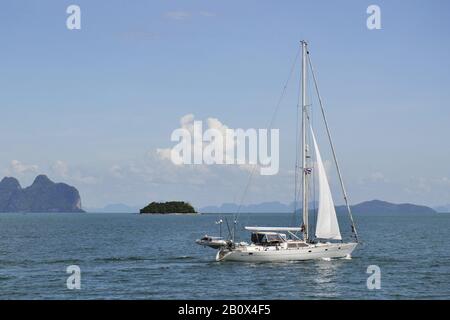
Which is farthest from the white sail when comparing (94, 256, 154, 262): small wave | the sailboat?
(94, 256, 154, 262): small wave

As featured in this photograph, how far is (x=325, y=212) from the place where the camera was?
69.4m

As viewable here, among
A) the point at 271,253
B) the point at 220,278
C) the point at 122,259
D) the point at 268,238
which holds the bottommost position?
the point at 122,259

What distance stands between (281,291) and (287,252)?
15.9 m

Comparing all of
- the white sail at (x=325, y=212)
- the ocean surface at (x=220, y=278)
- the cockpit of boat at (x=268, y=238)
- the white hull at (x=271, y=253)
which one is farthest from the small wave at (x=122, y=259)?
the white sail at (x=325, y=212)

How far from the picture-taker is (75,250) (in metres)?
94.4

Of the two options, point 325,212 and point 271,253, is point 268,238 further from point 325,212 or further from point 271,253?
point 325,212

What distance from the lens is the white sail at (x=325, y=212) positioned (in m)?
68.9

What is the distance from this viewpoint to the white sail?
68.9 meters

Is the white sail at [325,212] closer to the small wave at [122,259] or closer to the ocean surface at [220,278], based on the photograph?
the ocean surface at [220,278]

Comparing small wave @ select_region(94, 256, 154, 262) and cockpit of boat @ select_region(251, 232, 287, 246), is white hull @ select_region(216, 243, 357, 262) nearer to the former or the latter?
cockpit of boat @ select_region(251, 232, 287, 246)

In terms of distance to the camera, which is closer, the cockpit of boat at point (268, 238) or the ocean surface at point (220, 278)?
the ocean surface at point (220, 278)

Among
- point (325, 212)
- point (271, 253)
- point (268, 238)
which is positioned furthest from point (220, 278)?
point (325, 212)
